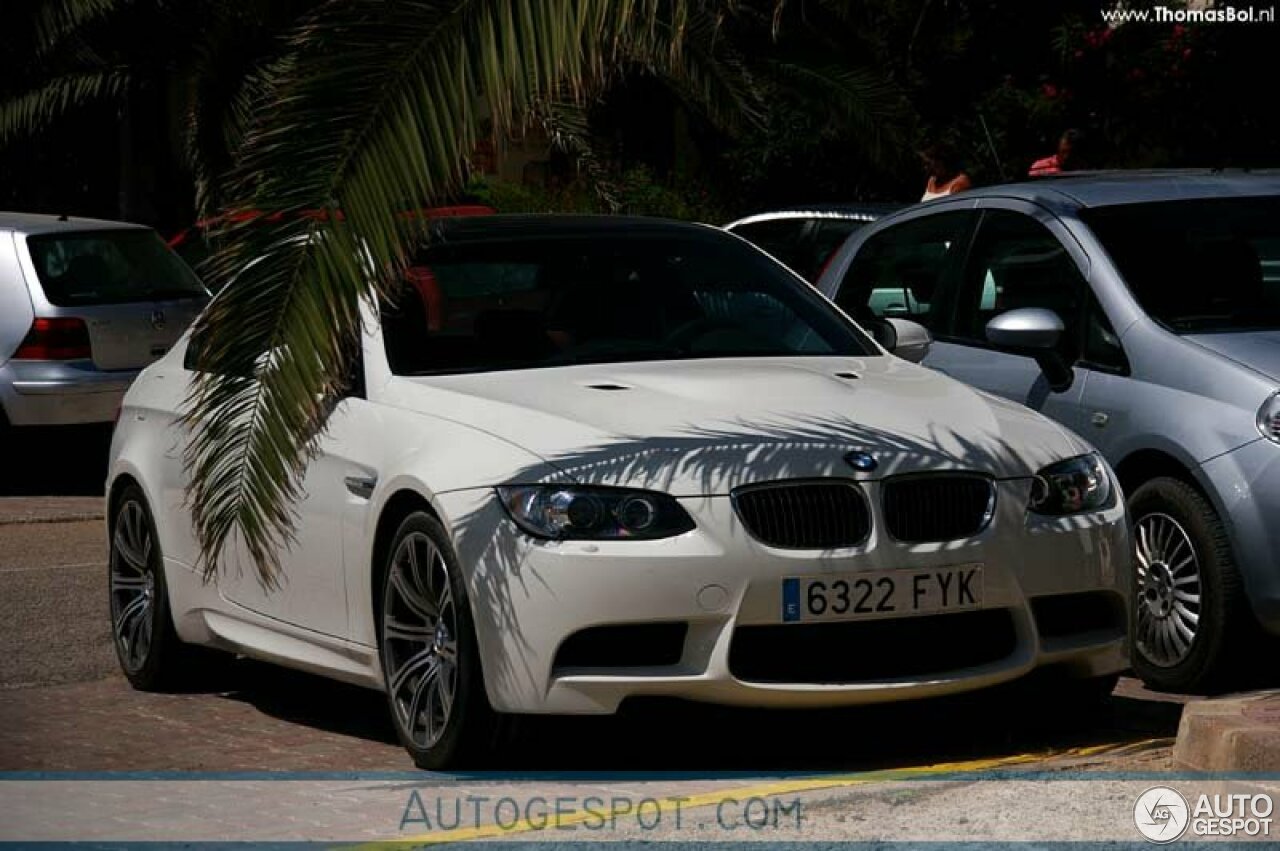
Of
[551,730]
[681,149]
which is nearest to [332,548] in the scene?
[551,730]

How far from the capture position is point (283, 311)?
720cm

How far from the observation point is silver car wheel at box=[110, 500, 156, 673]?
8781 mm

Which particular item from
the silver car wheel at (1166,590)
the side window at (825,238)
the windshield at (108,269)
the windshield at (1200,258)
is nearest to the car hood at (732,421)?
the silver car wheel at (1166,590)

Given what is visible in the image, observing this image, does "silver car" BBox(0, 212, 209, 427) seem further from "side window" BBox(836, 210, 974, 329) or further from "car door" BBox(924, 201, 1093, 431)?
"car door" BBox(924, 201, 1093, 431)

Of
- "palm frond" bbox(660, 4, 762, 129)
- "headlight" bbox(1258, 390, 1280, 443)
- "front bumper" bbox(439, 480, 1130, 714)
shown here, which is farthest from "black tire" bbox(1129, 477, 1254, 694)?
"palm frond" bbox(660, 4, 762, 129)

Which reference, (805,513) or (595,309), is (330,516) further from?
(805,513)

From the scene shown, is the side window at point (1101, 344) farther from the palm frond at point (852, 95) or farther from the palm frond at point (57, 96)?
the palm frond at point (57, 96)

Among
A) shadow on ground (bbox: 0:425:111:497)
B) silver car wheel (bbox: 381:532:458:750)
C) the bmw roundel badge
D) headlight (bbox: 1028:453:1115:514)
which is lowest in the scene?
shadow on ground (bbox: 0:425:111:497)

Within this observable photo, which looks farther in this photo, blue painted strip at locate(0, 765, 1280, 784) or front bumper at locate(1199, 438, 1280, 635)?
front bumper at locate(1199, 438, 1280, 635)

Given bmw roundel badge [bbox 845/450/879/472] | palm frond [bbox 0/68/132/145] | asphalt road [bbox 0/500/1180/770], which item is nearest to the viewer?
bmw roundel badge [bbox 845/450/879/472]

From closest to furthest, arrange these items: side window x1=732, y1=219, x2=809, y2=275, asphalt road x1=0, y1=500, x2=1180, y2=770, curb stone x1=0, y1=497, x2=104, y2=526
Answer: asphalt road x1=0, y1=500, x2=1180, y2=770 < curb stone x1=0, y1=497, x2=104, y2=526 < side window x1=732, y1=219, x2=809, y2=275

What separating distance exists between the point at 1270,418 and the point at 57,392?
8880mm

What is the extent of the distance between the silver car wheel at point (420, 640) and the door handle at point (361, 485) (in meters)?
0.27

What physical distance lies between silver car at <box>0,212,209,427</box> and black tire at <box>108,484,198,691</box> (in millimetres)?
6038
